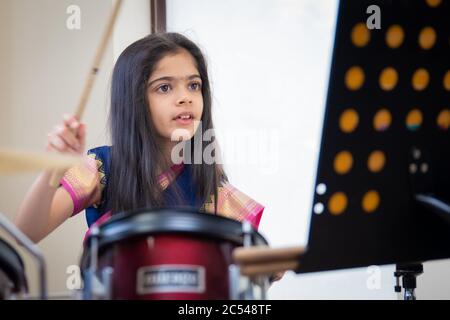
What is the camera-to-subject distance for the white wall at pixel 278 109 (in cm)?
219

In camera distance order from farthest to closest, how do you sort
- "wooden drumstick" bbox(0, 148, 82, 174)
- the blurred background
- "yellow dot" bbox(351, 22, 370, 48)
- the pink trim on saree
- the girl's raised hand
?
the blurred background → the pink trim on saree → the girl's raised hand → "yellow dot" bbox(351, 22, 370, 48) → "wooden drumstick" bbox(0, 148, 82, 174)

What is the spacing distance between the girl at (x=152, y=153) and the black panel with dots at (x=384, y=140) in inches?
29.6

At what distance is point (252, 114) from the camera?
2240 millimetres

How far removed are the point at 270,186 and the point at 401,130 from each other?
4.39 feet

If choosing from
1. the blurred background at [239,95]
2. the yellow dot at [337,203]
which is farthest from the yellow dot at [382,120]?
the blurred background at [239,95]

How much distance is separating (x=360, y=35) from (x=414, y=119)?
0.15 meters

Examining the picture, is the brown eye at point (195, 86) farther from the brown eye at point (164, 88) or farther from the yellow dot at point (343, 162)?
the yellow dot at point (343, 162)

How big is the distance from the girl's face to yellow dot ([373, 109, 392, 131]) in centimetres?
84

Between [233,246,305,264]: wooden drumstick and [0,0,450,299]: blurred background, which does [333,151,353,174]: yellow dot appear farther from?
[0,0,450,299]: blurred background

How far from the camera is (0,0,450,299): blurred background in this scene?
2.12m

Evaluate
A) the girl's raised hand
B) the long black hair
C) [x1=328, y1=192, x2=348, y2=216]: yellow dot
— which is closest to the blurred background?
the long black hair

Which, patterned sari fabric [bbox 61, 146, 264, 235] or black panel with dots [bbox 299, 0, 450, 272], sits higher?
patterned sari fabric [bbox 61, 146, 264, 235]
